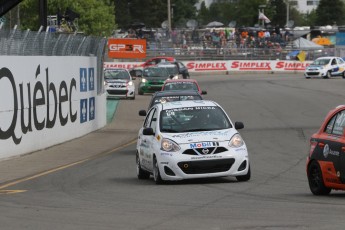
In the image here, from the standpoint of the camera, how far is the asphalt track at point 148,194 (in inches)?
449

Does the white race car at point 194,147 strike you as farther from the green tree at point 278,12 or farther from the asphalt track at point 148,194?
the green tree at point 278,12

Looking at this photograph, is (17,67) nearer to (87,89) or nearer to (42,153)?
(42,153)

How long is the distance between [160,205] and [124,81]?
120 feet

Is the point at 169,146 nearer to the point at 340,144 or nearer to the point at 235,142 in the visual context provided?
the point at 235,142

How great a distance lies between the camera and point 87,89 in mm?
32125

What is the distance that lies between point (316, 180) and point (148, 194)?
2.64 m

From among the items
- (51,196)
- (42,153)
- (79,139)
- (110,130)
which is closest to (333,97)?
(110,130)

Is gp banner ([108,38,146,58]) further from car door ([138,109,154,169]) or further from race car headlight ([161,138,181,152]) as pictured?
race car headlight ([161,138,181,152])

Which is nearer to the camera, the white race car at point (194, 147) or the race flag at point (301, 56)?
the white race car at point (194, 147)

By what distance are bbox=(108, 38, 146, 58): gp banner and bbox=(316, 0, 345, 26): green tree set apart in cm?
7636

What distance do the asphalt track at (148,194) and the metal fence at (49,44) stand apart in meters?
2.66

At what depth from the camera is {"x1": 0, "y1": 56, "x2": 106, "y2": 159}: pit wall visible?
75.6 feet

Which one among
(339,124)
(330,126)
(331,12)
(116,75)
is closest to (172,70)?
(116,75)

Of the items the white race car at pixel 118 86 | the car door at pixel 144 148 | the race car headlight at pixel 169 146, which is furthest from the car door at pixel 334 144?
the white race car at pixel 118 86
